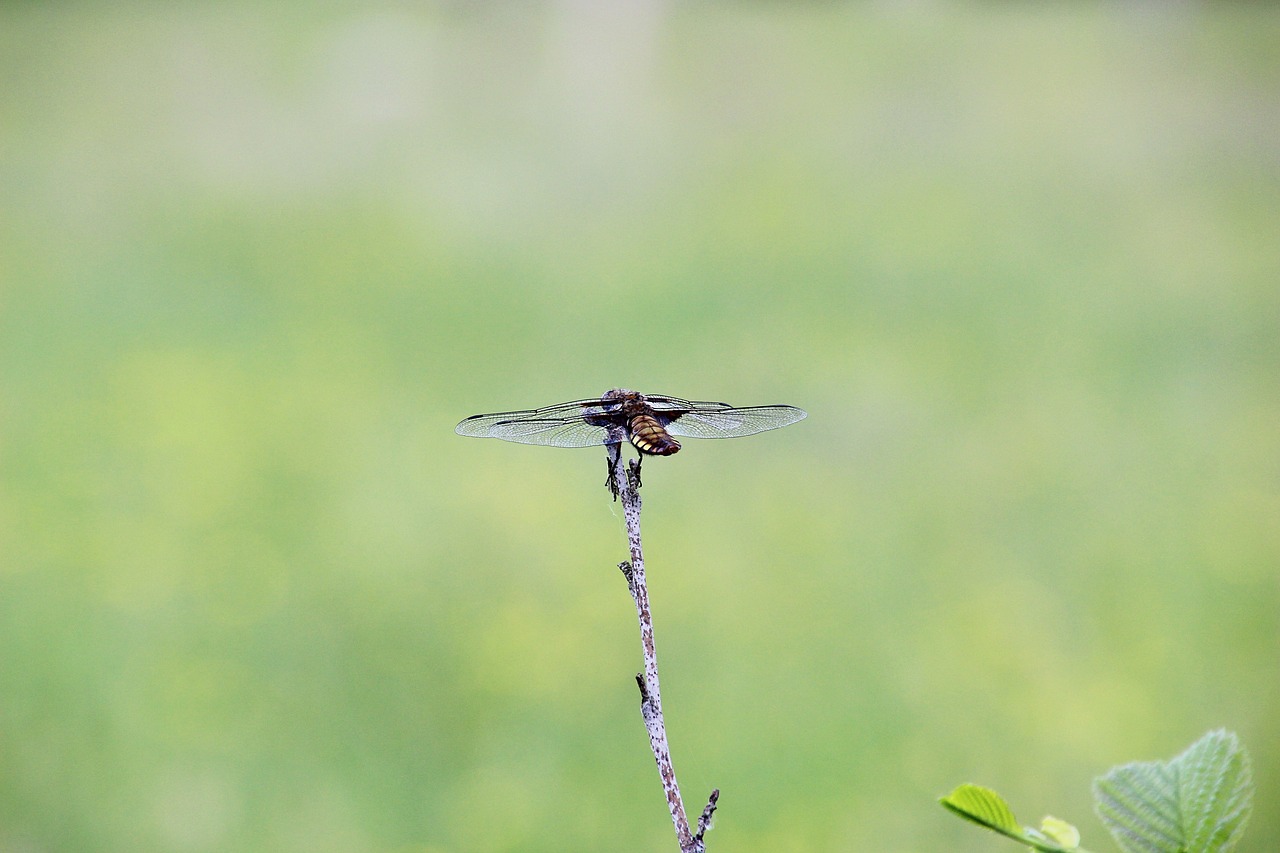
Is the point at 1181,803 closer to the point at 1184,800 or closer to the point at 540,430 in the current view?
the point at 1184,800

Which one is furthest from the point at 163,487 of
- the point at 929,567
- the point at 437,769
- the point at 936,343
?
the point at 936,343

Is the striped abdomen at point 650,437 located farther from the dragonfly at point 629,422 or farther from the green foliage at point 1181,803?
the green foliage at point 1181,803

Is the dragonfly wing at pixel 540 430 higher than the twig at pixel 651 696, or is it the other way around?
the dragonfly wing at pixel 540 430

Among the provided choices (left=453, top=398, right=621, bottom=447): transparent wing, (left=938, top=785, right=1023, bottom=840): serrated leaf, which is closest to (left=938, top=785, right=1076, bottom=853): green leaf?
(left=938, top=785, right=1023, bottom=840): serrated leaf

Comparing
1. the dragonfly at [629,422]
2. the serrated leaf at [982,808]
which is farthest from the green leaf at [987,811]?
the dragonfly at [629,422]

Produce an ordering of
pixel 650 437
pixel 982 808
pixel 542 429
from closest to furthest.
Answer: pixel 982 808 → pixel 650 437 → pixel 542 429

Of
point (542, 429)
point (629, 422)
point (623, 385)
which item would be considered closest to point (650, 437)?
point (629, 422)
